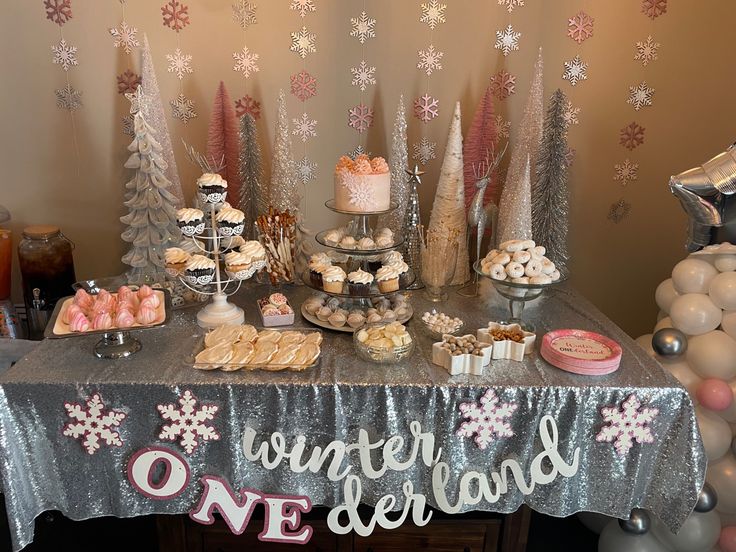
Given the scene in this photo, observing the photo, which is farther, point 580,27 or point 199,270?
point 580,27

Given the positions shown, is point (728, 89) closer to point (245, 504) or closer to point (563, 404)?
point (563, 404)

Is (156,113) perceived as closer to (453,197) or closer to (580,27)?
(453,197)

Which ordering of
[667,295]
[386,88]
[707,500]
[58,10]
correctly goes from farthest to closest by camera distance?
[386,88], [58,10], [667,295], [707,500]

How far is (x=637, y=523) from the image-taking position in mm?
1678

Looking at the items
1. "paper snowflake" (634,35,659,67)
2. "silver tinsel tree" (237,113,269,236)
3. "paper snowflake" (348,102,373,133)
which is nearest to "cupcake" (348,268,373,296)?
"silver tinsel tree" (237,113,269,236)

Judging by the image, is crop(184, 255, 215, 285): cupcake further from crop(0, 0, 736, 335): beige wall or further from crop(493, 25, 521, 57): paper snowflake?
crop(493, 25, 521, 57): paper snowflake

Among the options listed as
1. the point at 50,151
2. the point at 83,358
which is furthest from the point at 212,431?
the point at 50,151

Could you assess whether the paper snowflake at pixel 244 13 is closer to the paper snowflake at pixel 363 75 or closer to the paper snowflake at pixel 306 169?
the paper snowflake at pixel 363 75

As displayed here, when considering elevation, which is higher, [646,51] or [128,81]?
[646,51]

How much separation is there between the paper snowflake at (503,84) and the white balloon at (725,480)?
133cm

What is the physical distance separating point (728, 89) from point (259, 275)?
5.62 ft

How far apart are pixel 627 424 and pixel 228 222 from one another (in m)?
1.15

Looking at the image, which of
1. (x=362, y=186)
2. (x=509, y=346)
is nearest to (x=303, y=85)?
(x=362, y=186)

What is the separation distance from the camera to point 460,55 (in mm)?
1975
